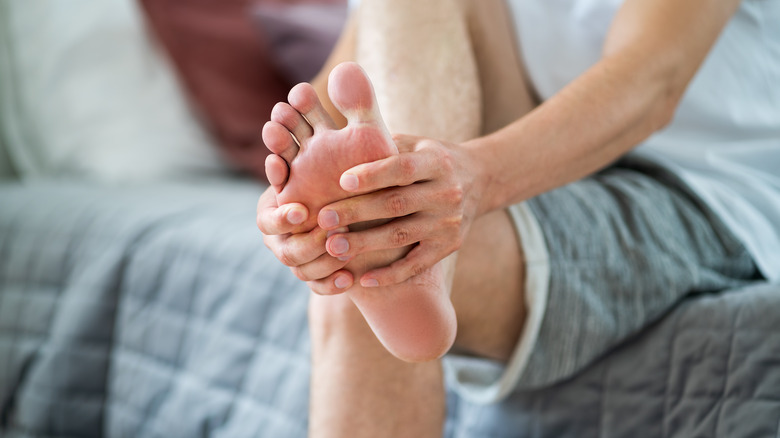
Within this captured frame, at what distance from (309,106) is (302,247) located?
99 millimetres

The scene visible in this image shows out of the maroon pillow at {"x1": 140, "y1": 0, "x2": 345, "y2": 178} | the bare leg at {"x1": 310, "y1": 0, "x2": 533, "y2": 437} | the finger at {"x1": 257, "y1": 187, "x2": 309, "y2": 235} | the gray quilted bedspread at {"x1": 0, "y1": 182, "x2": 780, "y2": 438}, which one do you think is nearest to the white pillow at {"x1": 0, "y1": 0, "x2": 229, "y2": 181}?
the maroon pillow at {"x1": 140, "y1": 0, "x2": 345, "y2": 178}

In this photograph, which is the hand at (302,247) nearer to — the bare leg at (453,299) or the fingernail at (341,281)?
the fingernail at (341,281)

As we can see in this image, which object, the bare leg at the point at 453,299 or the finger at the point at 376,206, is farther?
the bare leg at the point at 453,299

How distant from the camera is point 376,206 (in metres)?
0.48

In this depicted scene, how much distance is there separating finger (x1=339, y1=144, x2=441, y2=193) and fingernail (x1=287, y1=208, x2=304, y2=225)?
0.12 feet

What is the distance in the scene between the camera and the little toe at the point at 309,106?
47 centimetres

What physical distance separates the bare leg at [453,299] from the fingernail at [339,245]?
153 mm

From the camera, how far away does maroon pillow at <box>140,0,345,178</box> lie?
1.42 m

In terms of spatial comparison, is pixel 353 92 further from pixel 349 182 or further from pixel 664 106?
pixel 664 106

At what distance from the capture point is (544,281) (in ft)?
2.12

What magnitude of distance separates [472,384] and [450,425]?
0.29 feet

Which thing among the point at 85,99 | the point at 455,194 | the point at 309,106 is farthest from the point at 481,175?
the point at 85,99

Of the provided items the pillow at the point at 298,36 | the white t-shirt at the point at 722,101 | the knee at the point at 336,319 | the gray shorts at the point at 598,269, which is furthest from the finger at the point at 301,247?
the pillow at the point at 298,36

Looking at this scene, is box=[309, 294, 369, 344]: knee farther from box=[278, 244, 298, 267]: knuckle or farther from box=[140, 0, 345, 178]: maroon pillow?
box=[140, 0, 345, 178]: maroon pillow
